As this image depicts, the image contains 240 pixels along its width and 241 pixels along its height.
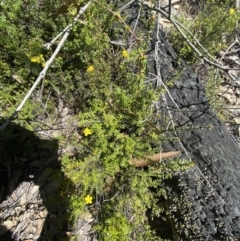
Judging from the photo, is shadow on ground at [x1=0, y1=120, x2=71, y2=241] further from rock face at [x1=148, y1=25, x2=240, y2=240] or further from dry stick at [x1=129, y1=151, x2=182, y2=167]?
rock face at [x1=148, y1=25, x2=240, y2=240]

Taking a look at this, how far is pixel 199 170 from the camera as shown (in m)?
2.30

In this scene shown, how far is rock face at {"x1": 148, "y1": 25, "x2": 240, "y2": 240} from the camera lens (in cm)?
224

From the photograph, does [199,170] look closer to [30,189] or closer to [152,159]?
[152,159]

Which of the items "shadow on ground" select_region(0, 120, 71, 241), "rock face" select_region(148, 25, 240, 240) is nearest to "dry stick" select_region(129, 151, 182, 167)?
"rock face" select_region(148, 25, 240, 240)

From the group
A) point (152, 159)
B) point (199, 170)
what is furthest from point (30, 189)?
point (199, 170)

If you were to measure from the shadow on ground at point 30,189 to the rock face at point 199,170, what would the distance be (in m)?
0.91

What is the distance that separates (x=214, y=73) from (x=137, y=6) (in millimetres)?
1197

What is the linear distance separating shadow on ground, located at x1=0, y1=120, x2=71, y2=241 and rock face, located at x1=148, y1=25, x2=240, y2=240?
3.00ft

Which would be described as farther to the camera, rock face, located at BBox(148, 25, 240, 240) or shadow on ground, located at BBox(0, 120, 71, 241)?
shadow on ground, located at BBox(0, 120, 71, 241)

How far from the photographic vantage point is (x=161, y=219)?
2.68m

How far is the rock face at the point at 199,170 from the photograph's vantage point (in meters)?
2.24

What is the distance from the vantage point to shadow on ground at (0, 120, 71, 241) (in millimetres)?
2403

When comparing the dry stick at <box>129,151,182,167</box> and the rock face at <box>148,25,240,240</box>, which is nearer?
the rock face at <box>148,25,240,240</box>

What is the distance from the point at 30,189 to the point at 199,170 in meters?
1.45
